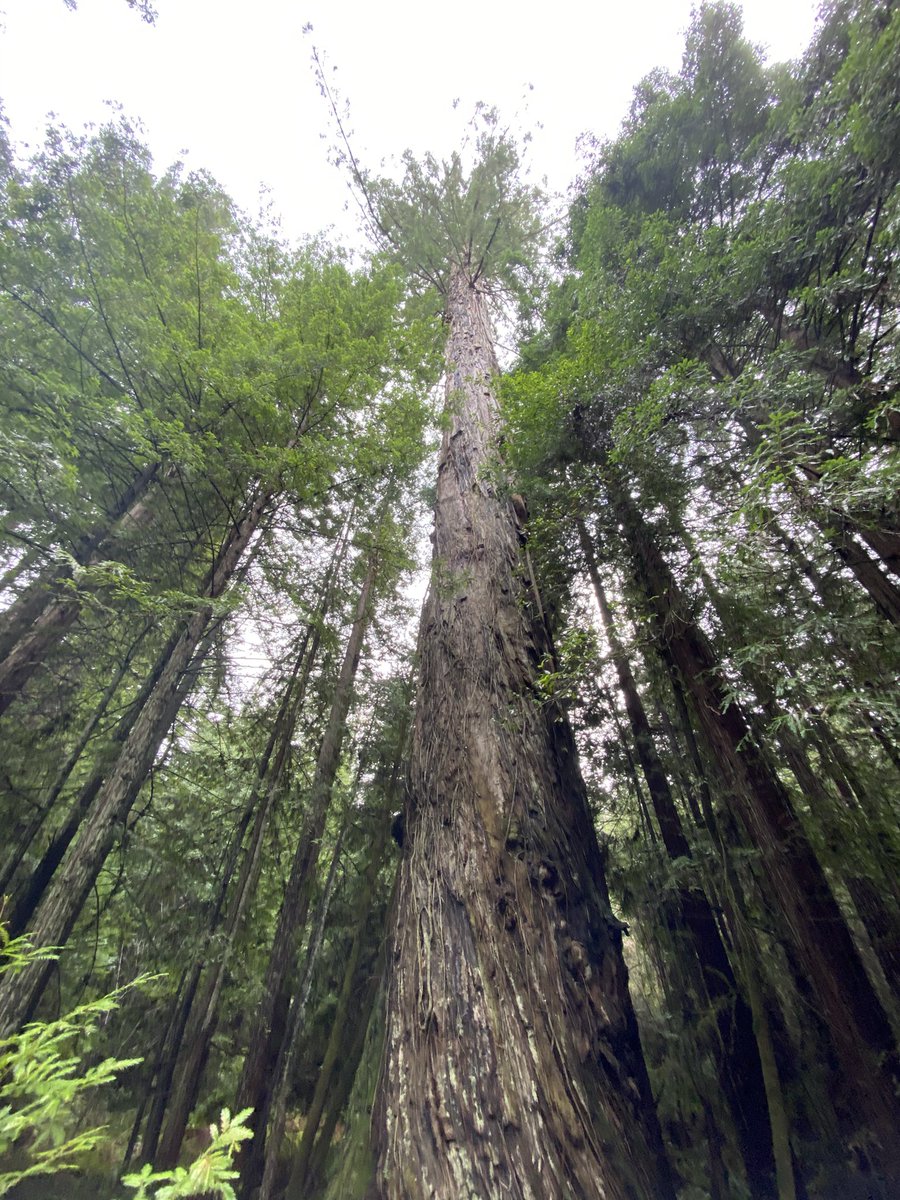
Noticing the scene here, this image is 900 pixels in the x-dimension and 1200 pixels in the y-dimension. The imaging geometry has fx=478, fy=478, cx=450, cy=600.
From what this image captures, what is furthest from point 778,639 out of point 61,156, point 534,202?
point 534,202

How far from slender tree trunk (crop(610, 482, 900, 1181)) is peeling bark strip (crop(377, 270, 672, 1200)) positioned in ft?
2.97

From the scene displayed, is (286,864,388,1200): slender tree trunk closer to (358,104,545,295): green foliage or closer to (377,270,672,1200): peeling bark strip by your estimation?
(377,270,672,1200): peeling bark strip

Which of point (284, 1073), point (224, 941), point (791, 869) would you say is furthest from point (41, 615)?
point (791, 869)

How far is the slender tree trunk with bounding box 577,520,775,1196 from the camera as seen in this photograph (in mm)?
2799

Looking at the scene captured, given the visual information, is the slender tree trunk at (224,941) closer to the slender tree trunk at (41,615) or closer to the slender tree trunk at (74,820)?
the slender tree trunk at (74,820)

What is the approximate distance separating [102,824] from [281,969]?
202 cm

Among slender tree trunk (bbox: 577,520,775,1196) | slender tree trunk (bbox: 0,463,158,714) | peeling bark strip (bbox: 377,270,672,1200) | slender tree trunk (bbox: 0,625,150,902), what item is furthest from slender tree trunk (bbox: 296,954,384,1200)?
slender tree trunk (bbox: 0,463,158,714)

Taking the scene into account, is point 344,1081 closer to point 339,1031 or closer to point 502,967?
point 339,1031

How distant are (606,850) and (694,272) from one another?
4398mm

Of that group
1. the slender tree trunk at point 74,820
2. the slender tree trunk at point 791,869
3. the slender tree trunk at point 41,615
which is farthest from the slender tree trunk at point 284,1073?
the slender tree trunk at point 791,869

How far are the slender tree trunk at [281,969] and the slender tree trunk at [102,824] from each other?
1444 mm

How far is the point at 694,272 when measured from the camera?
11.9 feet

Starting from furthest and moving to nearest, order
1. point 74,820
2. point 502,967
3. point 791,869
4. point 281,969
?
point 74,820, point 281,969, point 791,869, point 502,967

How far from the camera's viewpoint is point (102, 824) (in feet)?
9.47
